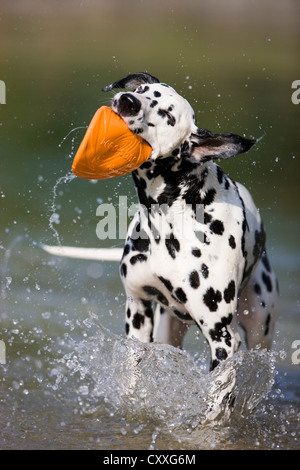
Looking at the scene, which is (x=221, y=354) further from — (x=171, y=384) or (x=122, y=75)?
(x=122, y=75)

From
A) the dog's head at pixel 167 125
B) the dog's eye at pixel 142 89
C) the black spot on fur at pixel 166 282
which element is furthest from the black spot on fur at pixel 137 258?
the dog's eye at pixel 142 89

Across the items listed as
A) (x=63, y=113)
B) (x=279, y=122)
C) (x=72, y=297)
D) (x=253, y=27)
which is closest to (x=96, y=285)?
(x=72, y=297)

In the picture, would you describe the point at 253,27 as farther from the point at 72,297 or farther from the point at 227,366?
the point at 227,366

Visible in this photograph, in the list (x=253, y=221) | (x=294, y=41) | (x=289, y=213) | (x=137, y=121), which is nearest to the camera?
(x=137, y=121)

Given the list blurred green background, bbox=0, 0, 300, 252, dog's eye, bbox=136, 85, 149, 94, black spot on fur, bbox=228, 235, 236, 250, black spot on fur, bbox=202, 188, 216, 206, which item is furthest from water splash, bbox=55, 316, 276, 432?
blurred green background, bbox=0, 0, 300, 252

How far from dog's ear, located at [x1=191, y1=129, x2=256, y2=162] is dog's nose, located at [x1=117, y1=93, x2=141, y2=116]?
0.37 m

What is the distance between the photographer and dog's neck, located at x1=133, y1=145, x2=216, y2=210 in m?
4.64

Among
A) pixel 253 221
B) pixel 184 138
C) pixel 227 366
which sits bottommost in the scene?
pixel 227 366

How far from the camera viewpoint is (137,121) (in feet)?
14.6

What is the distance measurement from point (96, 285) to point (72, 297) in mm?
433

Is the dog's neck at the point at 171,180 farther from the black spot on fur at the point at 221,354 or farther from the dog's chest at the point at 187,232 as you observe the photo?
the black spot on fur at the point at 221,354

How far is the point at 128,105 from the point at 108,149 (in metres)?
0.29

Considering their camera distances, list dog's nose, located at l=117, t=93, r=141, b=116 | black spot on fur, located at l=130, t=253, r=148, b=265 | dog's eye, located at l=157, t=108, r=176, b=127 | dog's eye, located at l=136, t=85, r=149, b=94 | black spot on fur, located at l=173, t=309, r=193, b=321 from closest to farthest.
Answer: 1. dog's nose, located at l=117, t=93, r=141, b=116
2. dog's eye, located at l=157, t=108, r=176, b=127
3. dog's eye, located at l=136, t=85, r=149, b=94
4. black spot on fur, located at l=130, t=253, r=148, b=265
5. black spot on fur, located at l=173, t=309, r=193, b=321

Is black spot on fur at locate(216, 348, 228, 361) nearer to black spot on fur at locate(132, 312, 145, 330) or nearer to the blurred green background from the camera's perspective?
black spot on fur at locate(132, 312, 145, 330)
